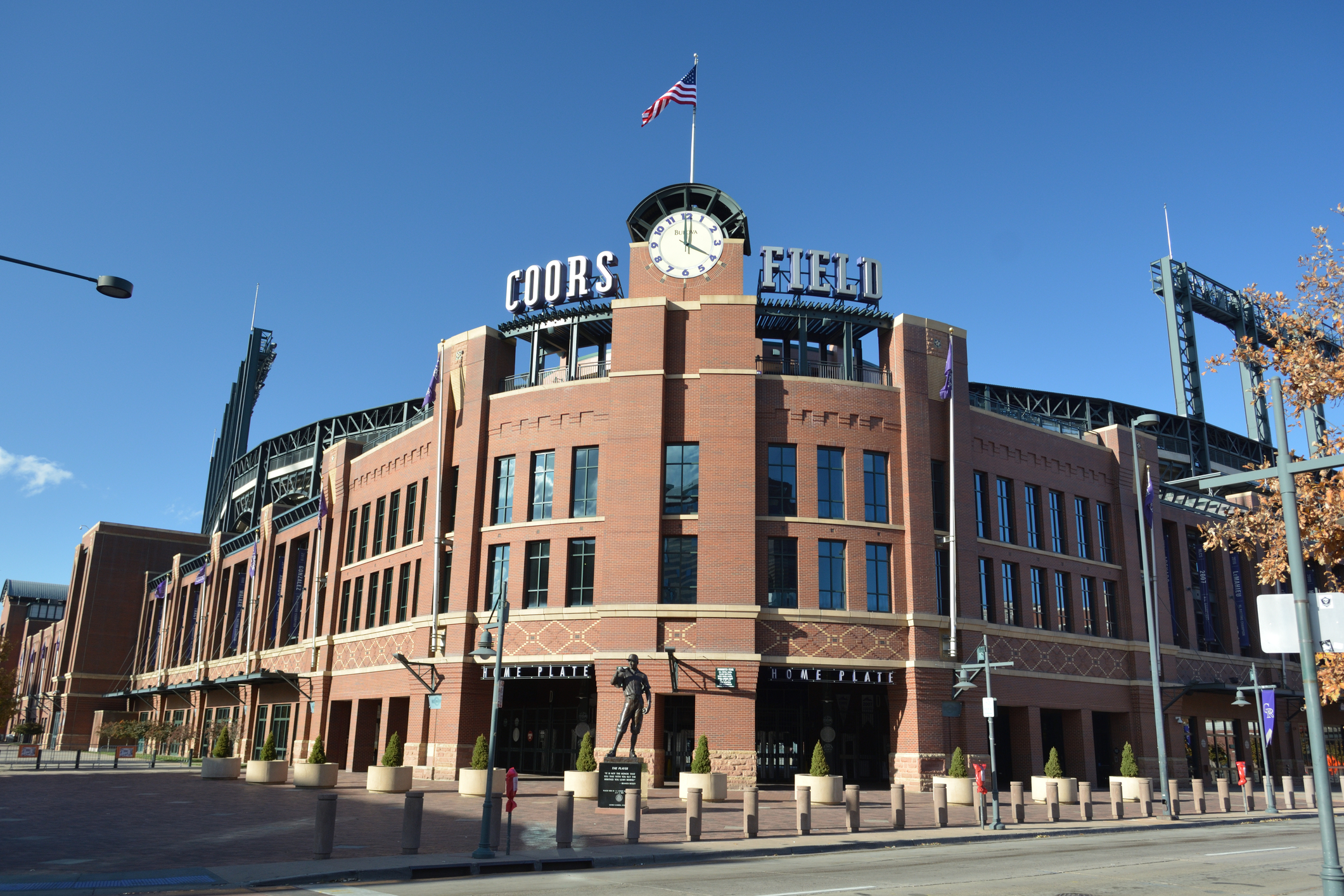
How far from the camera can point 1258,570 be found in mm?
19047

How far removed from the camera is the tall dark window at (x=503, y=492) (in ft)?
133

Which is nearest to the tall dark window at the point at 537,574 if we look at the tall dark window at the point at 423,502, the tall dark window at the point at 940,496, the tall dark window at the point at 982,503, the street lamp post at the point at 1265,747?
the tall dark window at the point at 423,502

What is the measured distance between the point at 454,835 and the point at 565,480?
62.0ft

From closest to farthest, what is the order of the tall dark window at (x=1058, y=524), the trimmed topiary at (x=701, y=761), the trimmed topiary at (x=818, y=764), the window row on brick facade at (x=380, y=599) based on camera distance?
1. the trimmed topiary at (x=818, y=764)
2. the trimmed topiary at (x=701, y=761)
3. the window row on brick facade at (x=380, y=599)
4. the tall dark window at (x=1058, y=524)

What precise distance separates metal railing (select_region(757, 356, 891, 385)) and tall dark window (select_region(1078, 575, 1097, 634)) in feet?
44.8

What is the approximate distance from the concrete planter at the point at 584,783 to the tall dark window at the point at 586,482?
11.0m

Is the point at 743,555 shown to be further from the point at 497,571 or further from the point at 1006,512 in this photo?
the point at 1006,512

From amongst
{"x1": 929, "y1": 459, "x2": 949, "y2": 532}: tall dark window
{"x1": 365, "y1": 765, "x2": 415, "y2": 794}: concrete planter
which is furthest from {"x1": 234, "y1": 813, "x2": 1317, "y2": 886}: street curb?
{"x1": 365, "y1": 765, "x2": 415, "y2": 794}: concrete planter

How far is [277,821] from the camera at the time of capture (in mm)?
24141

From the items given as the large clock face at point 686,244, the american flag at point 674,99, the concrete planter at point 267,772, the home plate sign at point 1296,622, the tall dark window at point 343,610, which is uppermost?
the american flag at point 674,99

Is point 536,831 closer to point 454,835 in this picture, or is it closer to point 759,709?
point 454,835

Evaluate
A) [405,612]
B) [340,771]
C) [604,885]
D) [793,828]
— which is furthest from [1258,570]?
[340,771]

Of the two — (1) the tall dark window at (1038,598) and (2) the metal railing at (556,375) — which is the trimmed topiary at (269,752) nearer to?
(2) the metal railing at (556,375)

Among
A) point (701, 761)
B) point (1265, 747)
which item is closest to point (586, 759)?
point (701, 761)
